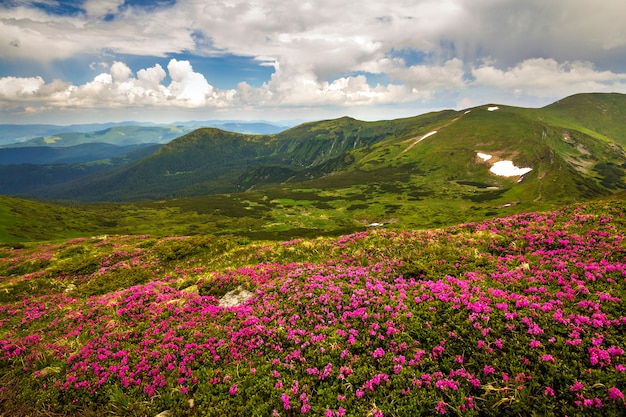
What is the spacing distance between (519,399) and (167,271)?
23.8m

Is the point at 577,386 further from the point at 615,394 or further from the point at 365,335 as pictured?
the point at 365,335

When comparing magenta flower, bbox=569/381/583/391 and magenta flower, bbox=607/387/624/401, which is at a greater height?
magenta flower, bbox=607/387/624/401

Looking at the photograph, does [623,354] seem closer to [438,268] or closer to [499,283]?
[499,283]

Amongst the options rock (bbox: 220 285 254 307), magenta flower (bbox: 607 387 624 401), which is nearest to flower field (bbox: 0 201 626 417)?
magenta flower (bbox: 607 387 624 401)

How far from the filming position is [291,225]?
189 meters

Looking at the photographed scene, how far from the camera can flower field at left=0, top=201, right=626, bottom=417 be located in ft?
27.4

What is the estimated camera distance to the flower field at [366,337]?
8344mm

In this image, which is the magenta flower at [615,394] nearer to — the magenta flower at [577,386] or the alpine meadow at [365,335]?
the alpine meadow at [365,335]

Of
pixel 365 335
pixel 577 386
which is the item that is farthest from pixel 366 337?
pixel 577 386

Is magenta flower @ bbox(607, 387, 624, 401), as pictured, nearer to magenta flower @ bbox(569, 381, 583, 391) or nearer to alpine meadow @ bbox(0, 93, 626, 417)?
alpine meadow @ bbox(0, 93, 626, 417)

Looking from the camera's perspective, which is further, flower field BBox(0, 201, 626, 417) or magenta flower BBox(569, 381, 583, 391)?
flower field BBox(0, 201, 626, 417)

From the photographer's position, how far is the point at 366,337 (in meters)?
10.7

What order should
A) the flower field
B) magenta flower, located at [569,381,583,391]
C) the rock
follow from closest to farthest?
magenta flower, located at [569,381,583,391] → the flower field → the rock

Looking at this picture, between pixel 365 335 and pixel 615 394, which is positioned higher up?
pixel 615 394
